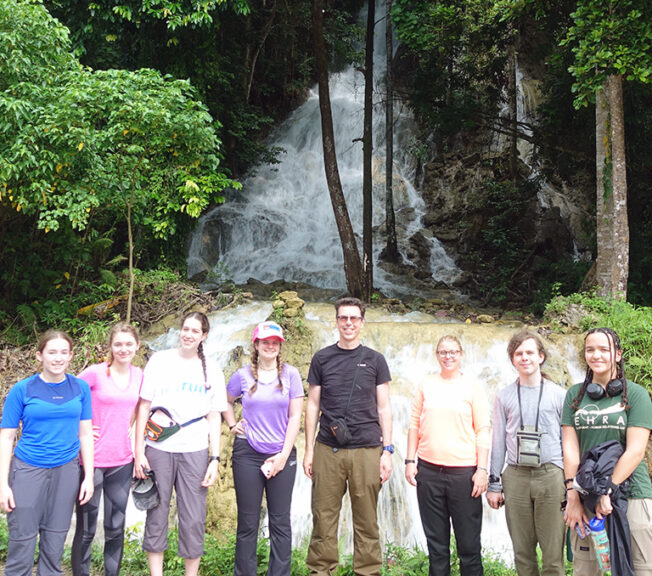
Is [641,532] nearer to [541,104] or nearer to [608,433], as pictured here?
[608,433]

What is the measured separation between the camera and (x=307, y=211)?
17609 mm

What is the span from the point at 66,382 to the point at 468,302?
36.0 ft

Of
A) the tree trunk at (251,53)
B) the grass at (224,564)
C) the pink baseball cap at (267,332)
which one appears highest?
the tree trunk at (251,53)

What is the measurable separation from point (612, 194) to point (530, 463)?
664 centimetres

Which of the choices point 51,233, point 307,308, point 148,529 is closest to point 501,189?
point 307,308

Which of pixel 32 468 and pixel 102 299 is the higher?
pixel 102 299

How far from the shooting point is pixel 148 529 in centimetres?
360

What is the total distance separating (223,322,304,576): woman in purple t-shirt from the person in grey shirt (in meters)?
1.28

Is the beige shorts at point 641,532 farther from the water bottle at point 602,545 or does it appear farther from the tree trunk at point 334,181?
the tree trunk at point 334,181

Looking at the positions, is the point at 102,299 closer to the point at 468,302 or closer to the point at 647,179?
the point at 468,302

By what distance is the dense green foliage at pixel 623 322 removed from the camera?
23.7ft

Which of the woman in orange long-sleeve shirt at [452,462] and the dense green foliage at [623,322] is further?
the dense green foliage at [623,322]

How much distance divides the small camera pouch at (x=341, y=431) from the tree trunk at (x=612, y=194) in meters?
6.47

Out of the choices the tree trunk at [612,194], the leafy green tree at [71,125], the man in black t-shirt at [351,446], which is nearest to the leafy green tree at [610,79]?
the tree trunk at [612,194]
